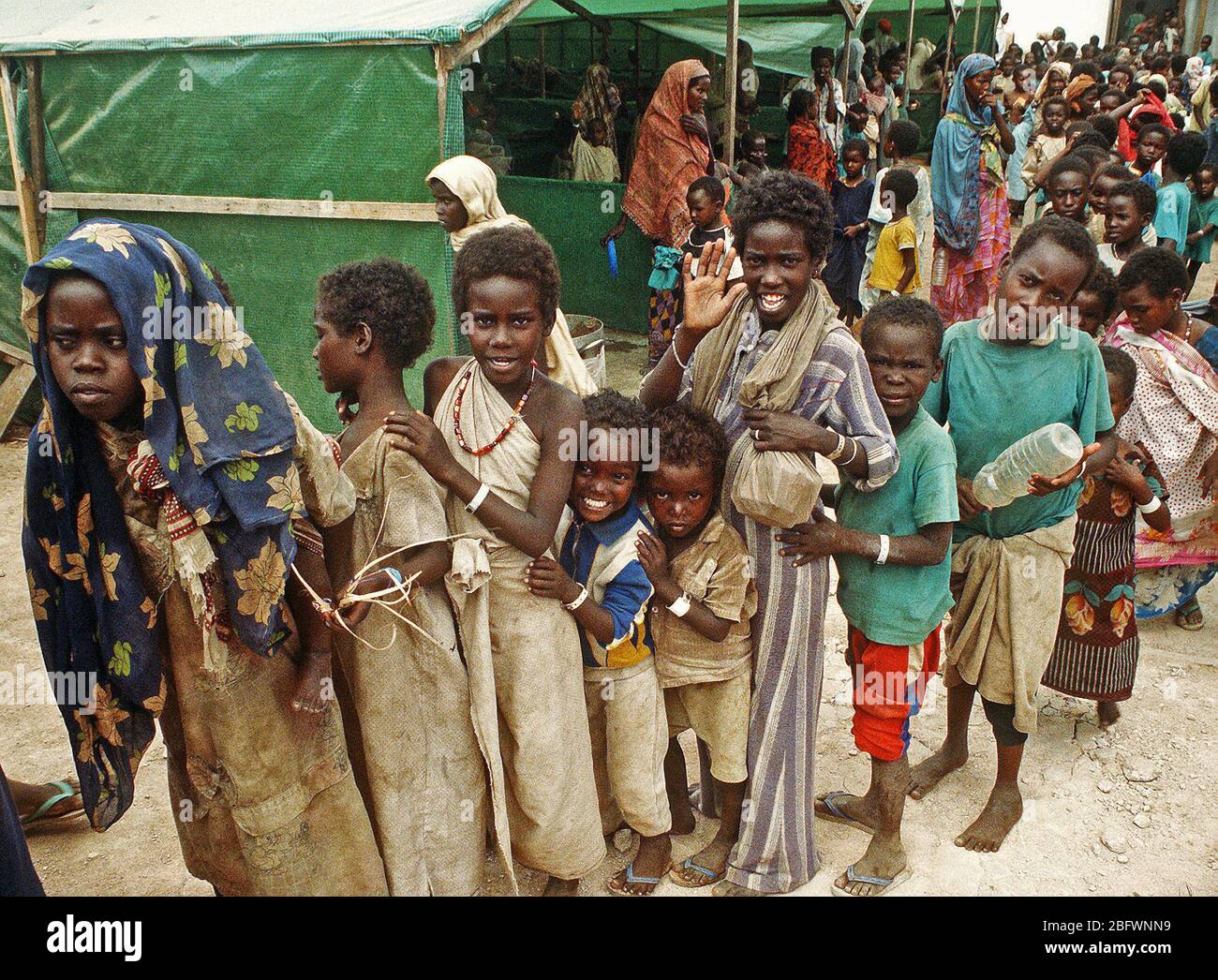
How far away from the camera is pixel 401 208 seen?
193 inches

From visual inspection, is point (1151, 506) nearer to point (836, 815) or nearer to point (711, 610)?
point (836, 815)

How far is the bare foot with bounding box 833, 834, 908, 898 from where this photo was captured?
99.3 inches

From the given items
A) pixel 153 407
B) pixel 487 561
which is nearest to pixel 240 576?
pixel 153 407

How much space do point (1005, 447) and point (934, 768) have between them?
1.17 m

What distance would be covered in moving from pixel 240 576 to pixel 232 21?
4748 mm

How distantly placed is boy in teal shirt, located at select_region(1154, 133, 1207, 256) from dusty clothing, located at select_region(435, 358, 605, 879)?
5322 mm

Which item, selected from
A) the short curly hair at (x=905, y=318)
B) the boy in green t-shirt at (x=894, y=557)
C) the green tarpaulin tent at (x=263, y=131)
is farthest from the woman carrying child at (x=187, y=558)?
the green tarpaulin tent at (x=263, y=131)

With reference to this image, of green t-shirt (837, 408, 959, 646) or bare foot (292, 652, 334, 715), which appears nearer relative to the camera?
bare foot (292, 652, 334, 715)

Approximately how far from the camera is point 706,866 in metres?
2.56

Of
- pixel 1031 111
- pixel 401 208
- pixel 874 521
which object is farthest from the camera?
→ pixel 1031 111

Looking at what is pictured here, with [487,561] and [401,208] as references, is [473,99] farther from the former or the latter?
[487,561]

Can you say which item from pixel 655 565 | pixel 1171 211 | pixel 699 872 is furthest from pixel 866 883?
pixel 1171 211

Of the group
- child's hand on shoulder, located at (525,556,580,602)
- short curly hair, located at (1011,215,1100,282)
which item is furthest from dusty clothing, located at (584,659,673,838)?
short curly hair, located at (1011,215,1100,282)

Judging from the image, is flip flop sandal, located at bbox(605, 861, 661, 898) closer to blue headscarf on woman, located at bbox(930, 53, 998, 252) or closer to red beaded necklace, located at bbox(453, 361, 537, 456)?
red beaded necklace, located at bbox(453, 361, 537, 456)
